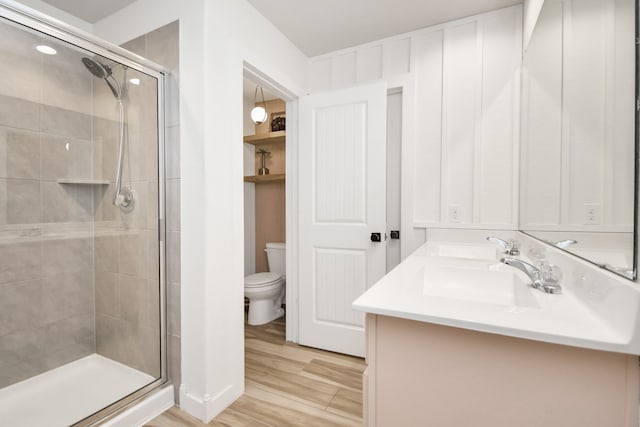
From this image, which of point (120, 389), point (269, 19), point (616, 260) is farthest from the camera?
point (269, 19)

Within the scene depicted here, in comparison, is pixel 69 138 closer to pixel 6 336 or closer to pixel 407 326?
pixel 6 336

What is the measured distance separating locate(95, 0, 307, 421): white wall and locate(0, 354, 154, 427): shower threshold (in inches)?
14.4

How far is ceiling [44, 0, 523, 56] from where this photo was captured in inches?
70.6

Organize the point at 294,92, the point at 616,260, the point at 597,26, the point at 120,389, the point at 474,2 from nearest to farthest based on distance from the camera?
A: the point at 616,260 → the point at 597,26 → the point at 120,389 → the point at 474,2 → the point at 294,92

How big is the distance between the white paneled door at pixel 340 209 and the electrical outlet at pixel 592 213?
1250 millimetres

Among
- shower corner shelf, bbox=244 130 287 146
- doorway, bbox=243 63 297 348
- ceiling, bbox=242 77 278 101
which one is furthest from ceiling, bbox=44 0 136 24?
shower corner shelf, bbox=244 130 287 146

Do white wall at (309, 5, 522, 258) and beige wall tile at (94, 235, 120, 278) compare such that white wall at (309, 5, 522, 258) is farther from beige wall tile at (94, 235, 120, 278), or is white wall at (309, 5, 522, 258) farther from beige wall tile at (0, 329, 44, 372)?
beige wall tile at (0, 329, 44, 372)

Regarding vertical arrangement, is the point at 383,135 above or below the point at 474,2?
below

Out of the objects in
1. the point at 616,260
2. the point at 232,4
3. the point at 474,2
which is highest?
the point at 474,2

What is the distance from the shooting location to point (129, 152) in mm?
1693

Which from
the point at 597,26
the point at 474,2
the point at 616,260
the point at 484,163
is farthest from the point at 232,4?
the point at 616,260

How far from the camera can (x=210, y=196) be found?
150cm

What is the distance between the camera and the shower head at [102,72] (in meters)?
1.54

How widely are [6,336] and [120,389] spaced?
71 cm
